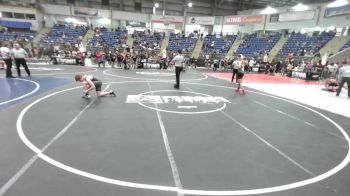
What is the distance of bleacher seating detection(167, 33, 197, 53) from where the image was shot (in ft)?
102

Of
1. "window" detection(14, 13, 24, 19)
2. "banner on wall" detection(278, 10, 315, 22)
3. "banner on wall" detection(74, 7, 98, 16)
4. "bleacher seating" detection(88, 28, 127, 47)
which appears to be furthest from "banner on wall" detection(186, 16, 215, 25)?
"window" detection(14, 13, 24, 19)

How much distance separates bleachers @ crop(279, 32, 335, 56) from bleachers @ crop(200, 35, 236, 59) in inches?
259

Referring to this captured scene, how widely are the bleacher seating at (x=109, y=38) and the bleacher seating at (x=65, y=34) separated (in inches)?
78.3

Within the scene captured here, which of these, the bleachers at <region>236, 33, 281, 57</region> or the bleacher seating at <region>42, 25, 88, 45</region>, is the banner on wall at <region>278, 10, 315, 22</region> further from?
the bleacher seating at <region>42, 25, 88, 45</region>

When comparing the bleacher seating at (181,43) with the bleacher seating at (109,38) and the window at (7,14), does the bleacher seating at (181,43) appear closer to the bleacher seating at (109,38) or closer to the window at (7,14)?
the bleacher seating at (109,38)

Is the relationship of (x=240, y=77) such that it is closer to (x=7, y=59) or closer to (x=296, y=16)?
(x=7, y=59)

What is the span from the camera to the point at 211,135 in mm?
4957

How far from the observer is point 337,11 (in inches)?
995

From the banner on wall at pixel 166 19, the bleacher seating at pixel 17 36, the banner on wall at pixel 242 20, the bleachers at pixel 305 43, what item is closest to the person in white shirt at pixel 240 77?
the bleachers at pixel 305 43

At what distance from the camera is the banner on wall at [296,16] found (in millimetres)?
27681

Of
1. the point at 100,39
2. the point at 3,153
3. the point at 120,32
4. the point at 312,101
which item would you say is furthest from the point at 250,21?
the point at 3,153

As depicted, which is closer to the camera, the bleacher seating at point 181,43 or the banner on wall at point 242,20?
the bleacher seating at point 181,43

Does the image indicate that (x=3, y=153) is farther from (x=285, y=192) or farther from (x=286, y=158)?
(x=286, y=158)

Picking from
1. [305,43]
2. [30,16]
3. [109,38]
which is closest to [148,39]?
[109,38]
